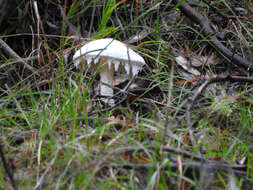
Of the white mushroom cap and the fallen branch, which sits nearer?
the white mushroom cap

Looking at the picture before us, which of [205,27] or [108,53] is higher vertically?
[205,27]

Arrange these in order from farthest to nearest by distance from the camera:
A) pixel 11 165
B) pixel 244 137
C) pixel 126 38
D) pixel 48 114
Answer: pixel 126 38
pixel 48 114
pixel 244 137
pixel 11 165

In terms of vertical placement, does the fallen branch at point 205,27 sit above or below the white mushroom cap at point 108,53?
above

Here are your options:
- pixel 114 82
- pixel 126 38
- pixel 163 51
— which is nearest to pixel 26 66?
pixel 114 82

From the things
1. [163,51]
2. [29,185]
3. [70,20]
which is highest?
[70,20]

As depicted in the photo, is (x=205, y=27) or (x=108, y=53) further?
(x=205, y=27)

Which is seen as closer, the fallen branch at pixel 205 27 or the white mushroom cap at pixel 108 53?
the white mushroom cap at pixel 108 53

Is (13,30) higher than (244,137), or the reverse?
(13,30)

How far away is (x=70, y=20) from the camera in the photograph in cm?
253

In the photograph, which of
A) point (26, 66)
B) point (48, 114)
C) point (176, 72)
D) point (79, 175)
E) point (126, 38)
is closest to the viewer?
point (79, 175)

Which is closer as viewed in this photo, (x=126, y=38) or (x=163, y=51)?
(x=163, y=51)

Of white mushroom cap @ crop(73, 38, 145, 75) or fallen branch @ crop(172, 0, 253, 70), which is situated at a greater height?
fallen branch @ crop(172, 0, 253, 70)

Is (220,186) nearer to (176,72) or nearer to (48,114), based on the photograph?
(48,114)

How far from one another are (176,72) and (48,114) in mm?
1293
